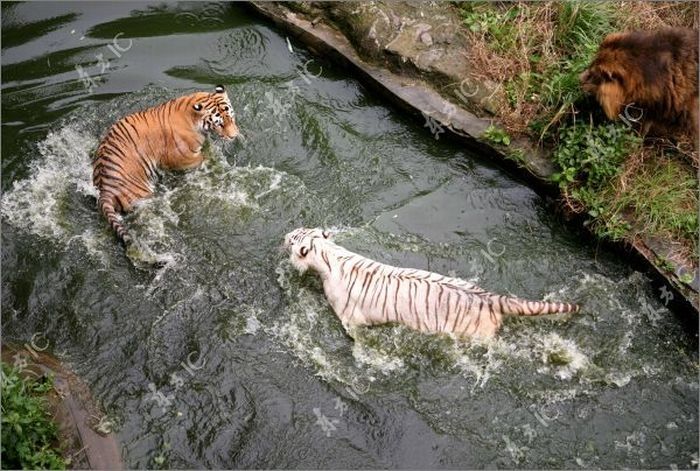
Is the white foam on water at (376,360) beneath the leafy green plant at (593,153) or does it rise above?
beneath

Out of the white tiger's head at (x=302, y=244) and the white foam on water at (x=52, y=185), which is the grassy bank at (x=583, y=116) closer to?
the white tiger's head at (x=302, y=244)

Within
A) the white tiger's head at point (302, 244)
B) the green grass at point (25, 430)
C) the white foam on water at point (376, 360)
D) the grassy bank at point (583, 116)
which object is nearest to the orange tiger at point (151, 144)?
the white tiger's head at point (302, 244)

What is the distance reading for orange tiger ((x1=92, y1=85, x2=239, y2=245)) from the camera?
4688mm

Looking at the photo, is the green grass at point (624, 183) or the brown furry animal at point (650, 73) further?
the green grass at point (624, 183)

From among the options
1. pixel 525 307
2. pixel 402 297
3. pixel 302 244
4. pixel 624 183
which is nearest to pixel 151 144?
pixel 302 244

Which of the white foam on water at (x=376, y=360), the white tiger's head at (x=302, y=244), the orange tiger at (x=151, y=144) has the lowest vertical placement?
the white foam on water at (x=376, y=360)

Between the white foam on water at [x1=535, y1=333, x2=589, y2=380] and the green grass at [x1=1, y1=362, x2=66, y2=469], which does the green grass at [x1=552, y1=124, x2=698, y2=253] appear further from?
the green grass at [x1=1, y1=362, x2=66, y2=469]

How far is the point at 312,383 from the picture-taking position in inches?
157

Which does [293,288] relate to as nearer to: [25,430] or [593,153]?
[25,430]

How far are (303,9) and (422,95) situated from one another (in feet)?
4.73

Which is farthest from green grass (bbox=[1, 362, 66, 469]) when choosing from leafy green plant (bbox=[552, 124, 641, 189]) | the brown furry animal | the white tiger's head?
the brown furry animal

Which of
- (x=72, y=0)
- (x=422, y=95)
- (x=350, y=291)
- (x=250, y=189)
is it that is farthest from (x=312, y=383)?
(x=72, y=0)

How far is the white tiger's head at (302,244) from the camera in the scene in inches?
166

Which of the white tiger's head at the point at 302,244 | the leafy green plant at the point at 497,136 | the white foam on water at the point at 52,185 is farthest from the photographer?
the leafy green plant at the point at 497,136
